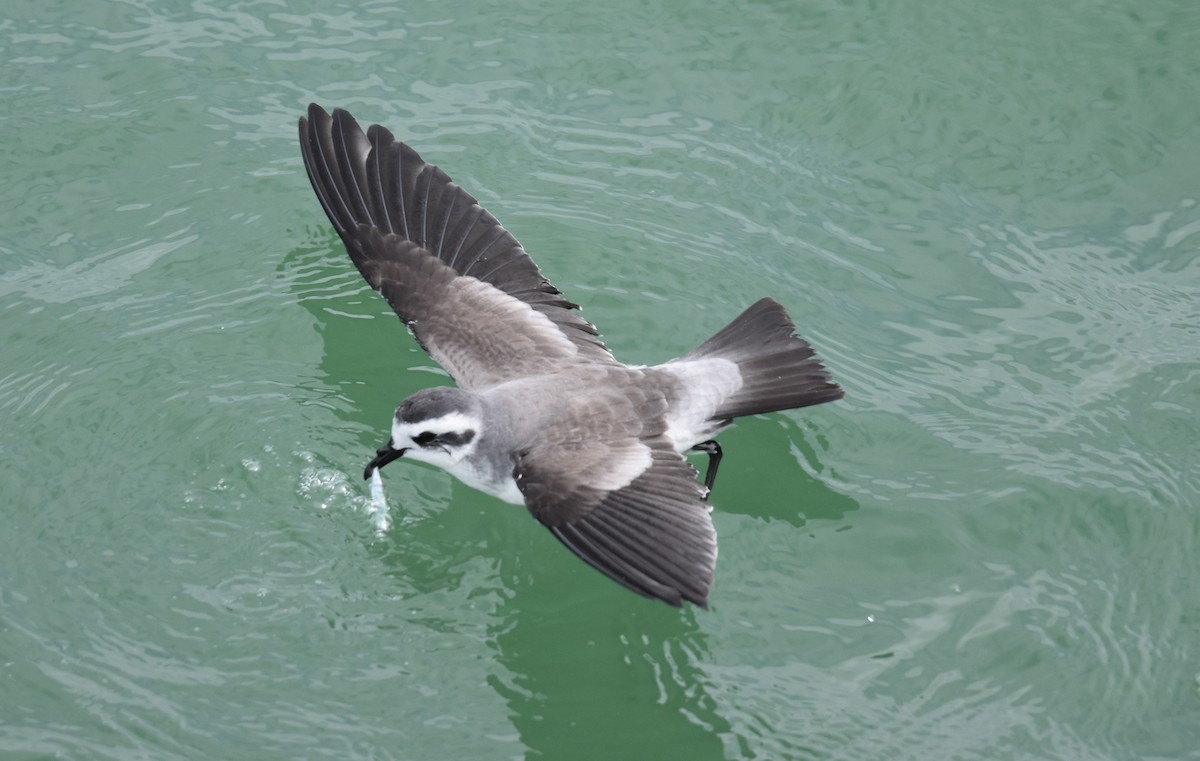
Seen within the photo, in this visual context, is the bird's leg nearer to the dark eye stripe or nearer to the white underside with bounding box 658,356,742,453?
the white underside with bounding box 658,356,742,453

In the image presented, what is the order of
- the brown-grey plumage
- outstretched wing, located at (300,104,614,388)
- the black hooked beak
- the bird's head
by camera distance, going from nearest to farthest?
the brown-grey plumage, the bird's head, the black hooked beak, outstretched wing, located at (300,104,614,388)

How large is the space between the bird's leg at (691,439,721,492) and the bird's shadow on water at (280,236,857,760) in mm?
94

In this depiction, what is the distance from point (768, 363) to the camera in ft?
25.5

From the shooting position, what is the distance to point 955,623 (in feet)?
23.4

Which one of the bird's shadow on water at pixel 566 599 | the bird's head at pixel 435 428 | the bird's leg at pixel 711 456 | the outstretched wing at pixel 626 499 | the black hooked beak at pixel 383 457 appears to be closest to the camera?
the outstretched wing at pixel 626 499

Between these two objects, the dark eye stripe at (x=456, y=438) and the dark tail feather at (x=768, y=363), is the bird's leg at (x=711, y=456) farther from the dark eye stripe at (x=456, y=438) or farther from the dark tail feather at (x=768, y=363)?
the dark eye stripe at (x=456, y=438)

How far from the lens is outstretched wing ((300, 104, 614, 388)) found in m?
8.21

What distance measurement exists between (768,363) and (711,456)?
67 centimetres

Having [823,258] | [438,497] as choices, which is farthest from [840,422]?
[438,497]

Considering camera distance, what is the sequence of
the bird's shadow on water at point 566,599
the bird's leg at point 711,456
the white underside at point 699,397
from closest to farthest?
1. the bird's shadow on water at point 566,599
2. the white underside at point 699,397
3. the bird's leg at point 711,456

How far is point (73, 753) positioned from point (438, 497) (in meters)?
2.34

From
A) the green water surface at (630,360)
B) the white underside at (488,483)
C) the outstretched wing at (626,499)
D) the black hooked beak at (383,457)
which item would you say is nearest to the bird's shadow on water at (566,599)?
the green water surface at (630,360)

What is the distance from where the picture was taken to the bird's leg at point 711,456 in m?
7.92

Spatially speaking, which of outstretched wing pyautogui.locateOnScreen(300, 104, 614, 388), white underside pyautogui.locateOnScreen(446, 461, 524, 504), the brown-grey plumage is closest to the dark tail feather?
the brown-grey plumage
